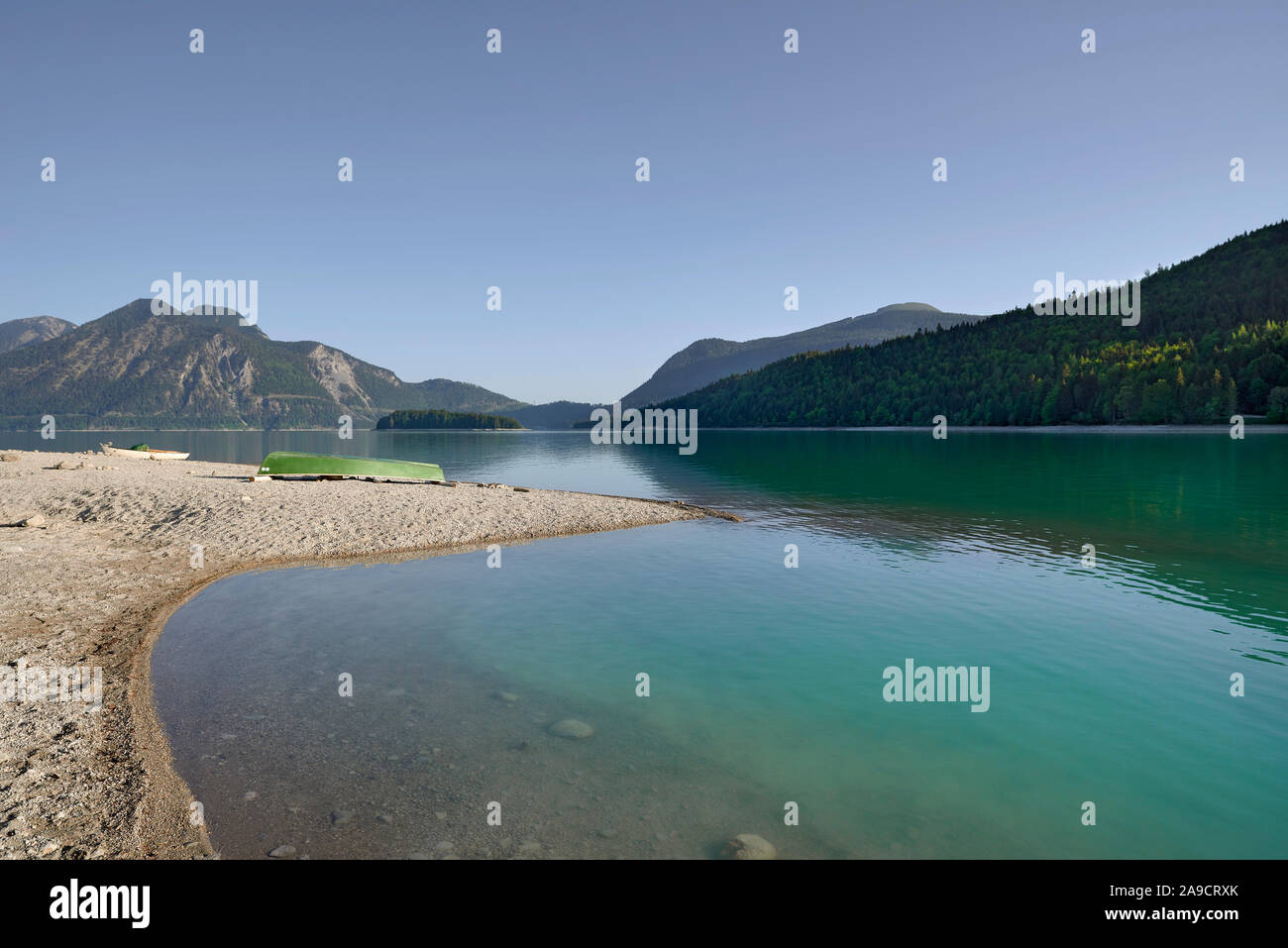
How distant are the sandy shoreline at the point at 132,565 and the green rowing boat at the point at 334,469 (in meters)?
5.39

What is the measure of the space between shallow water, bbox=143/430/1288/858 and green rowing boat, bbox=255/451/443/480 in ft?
79.7

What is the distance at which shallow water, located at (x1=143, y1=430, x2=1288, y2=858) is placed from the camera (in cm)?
A: 909

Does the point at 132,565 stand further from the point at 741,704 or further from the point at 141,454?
the point at 141,454

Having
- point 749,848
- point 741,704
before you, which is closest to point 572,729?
point 741,704

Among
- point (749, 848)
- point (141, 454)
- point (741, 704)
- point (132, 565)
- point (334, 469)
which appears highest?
point (141, 454)

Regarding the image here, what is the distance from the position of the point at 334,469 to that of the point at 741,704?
4282 cm

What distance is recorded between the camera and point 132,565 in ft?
78.3

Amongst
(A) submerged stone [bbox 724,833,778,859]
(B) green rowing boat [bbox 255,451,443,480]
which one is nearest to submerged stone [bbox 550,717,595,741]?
(A) submerged stone [bbox 724,833,778,859]

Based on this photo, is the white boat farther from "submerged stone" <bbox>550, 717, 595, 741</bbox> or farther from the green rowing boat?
"submerged stone" <bbox>550, 717, 595, 741</bbox>

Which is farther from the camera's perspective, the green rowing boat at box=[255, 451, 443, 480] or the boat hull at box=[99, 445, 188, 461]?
the boat hull at box=[99, 445, 188, 461]

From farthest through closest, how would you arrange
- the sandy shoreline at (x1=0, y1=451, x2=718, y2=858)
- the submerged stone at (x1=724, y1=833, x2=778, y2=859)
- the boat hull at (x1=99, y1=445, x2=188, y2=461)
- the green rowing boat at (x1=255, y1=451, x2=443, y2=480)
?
1. the boat hull at (x1=99, y1=445, x2=188, y2=461)
2. the green rowing boat at (x1=255, y1=451, x2=443, y2=480)
3. the sandy shoreline at (x1=0, y1=451, x2=718, y2=858)
4. the submerged stone at (x1=724, y1=833, x2=778, y2=859)

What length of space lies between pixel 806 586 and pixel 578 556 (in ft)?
33.4
